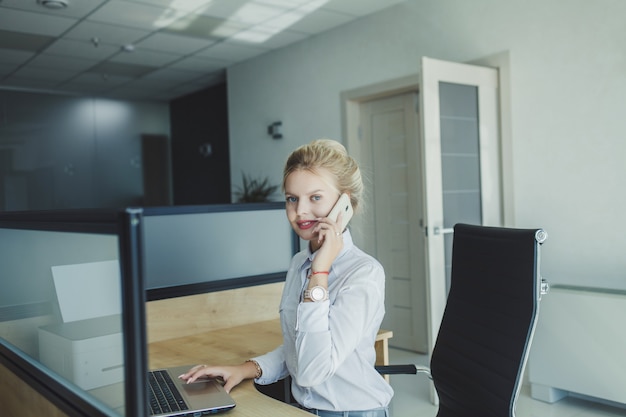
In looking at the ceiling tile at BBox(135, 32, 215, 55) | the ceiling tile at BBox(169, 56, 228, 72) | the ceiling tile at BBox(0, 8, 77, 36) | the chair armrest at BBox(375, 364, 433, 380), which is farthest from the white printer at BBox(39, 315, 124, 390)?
the ceiling tile at BBox(169, 56, 228, 72)

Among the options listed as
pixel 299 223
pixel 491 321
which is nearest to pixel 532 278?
pixel 491 321

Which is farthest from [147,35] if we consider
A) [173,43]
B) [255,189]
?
[255,189]

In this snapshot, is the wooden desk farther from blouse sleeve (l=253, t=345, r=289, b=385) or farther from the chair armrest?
the chair armrest

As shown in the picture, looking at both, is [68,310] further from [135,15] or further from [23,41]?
[23,41]

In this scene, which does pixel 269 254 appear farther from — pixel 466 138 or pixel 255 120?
pixel 255 120

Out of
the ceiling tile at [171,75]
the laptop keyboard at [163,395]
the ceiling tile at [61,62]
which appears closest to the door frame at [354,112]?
the ceiling tile at [171,75]

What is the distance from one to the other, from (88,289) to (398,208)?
392 centimetres

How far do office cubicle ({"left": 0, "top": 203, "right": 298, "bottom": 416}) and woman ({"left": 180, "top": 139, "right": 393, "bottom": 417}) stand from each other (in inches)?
14.9

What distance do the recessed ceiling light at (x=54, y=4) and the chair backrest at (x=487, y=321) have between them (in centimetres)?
383

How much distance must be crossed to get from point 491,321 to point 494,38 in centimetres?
288

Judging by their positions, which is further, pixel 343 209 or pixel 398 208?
pixel 398 208

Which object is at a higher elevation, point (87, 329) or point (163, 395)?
point (87, 329)

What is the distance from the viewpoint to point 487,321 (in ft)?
5.10

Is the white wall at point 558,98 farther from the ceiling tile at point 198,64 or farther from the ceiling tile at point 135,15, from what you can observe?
the ceiling tile at point 198,64
